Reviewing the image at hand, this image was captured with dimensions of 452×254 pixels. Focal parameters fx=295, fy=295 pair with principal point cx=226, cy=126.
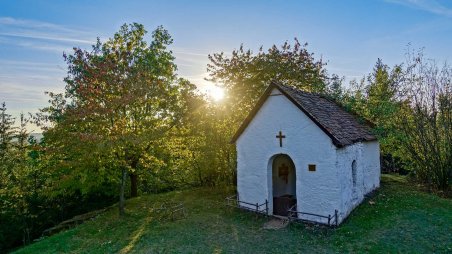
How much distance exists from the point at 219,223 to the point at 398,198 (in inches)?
388

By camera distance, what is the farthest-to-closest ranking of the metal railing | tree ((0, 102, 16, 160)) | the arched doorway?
tree ((0, 102, 16, 160)) < the arched doorway < the metal railing

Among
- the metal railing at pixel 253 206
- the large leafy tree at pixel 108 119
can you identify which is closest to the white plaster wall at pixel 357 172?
the metal railing at pixel 253 206

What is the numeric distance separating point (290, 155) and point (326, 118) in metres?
2.53

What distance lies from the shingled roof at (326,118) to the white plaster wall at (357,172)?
0.49 meters

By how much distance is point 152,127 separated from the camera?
54.0ft

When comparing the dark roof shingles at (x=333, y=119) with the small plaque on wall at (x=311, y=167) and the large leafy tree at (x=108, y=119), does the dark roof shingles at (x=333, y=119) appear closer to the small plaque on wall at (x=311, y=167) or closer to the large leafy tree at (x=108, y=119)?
the small plaque on wall at (x=311, y=167)

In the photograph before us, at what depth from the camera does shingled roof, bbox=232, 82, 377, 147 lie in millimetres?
12906

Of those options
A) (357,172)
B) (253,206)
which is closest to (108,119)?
(253,206)

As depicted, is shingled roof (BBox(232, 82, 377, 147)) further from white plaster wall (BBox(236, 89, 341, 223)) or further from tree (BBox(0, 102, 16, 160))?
tree (BBox(0, 102, 16, 160))

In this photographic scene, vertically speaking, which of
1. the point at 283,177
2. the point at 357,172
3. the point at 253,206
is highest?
the point at 357,172

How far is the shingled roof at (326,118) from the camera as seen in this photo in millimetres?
12906

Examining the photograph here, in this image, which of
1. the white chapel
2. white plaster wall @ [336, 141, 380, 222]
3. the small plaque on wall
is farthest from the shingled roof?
the small plaque on wall

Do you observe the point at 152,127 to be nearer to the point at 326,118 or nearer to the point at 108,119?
the point at 108,119

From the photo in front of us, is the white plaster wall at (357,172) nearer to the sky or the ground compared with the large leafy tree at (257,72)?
nearer to the ground
